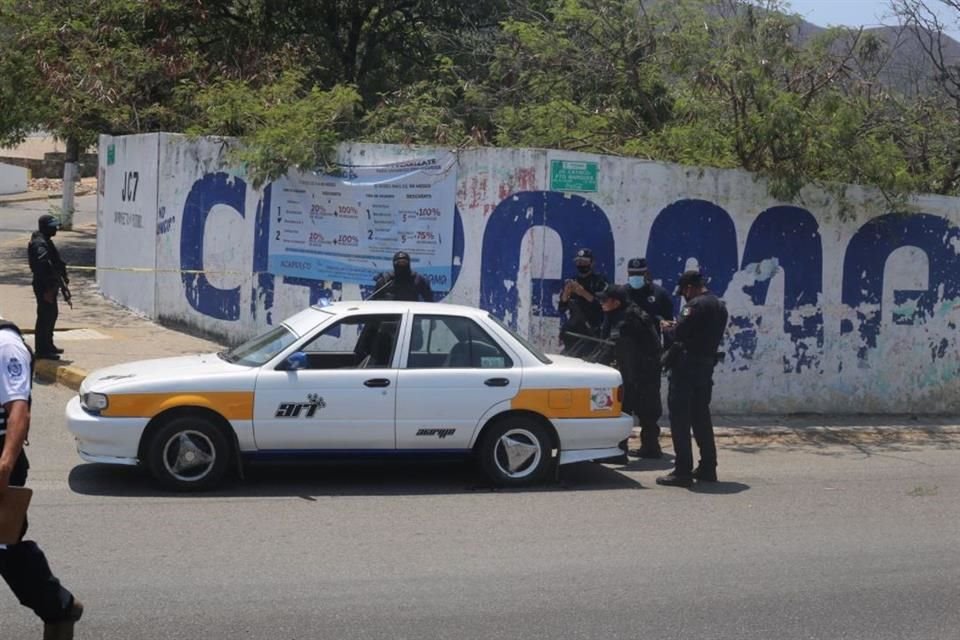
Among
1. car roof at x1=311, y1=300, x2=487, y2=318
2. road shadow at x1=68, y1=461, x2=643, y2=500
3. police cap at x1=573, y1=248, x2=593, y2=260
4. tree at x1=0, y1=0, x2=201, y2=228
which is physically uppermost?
tree at x1=0, y1=0, x2=201, y2=228

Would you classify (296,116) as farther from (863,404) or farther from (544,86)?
(863,404)

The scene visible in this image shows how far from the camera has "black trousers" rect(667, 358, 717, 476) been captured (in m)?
9.50

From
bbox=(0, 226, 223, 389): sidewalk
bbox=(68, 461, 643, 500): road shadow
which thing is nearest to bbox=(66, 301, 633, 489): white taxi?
bbox=(68, 461, 643, 500): road shadow

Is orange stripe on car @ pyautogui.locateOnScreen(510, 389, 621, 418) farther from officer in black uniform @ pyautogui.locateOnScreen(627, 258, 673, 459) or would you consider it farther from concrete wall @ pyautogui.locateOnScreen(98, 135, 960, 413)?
concrete wall @ pyautogui.locateOnScreen(98, 135, 960, 413)

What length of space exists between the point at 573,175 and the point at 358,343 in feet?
Answer: 13.1

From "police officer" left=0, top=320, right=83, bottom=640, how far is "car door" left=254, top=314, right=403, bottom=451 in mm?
3669

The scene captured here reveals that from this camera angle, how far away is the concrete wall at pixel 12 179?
47406 mm

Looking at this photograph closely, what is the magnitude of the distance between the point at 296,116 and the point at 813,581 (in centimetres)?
931

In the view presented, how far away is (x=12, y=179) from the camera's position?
47906 millimetres

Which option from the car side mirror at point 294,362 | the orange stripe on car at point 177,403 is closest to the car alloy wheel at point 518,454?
the car side mirror at point 294,362

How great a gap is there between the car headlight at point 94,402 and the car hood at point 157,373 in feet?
0.13

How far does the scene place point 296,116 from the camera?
14.2 metres

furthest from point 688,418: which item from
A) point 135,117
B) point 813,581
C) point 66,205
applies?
point 66,205

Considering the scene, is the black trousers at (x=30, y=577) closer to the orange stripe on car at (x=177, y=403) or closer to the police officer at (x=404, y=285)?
the orange stripe on car at (x=177, y=403)
